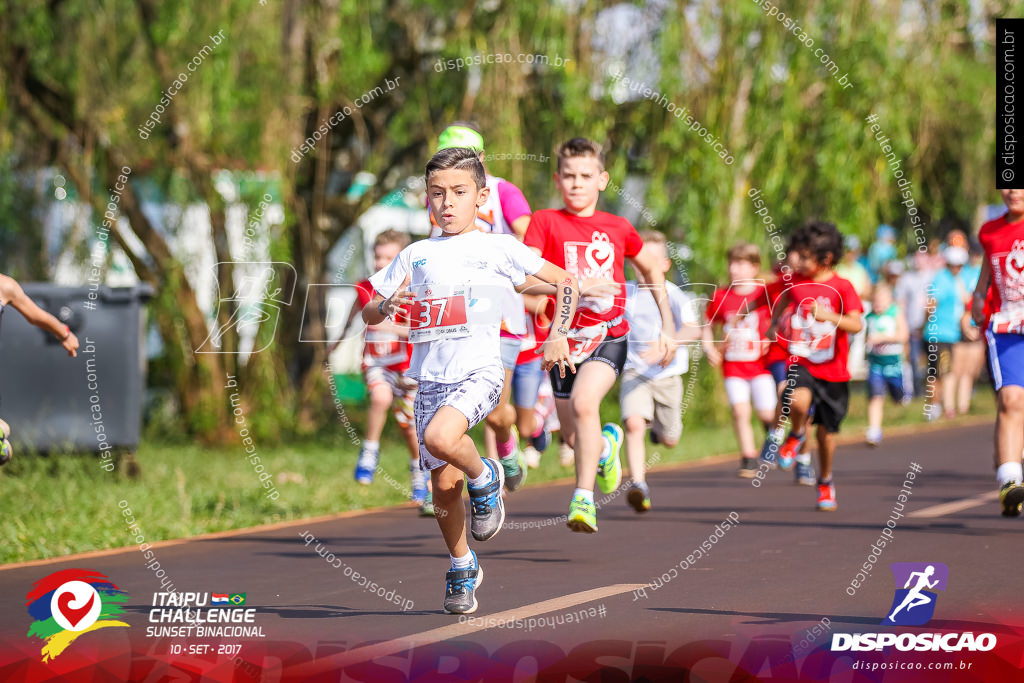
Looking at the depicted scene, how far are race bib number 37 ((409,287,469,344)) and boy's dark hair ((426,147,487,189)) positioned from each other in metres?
0.49

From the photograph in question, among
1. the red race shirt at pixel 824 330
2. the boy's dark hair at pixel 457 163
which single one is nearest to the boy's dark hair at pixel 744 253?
the red race shirt at pixel 824 330

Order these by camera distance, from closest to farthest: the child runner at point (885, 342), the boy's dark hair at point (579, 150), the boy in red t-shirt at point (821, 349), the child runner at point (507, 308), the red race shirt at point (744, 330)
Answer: the boy's dark hair at point (579, 150), the child runner at point (507, 308), the boy in red t-shirt at point (821, 349), the red race shirt at point (744, 330), the child runner at point (885, 342)

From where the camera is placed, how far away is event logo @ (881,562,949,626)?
5.61 meters

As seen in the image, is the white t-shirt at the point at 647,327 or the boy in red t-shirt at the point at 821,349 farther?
the boy in red t-shirt at the point at 821,349

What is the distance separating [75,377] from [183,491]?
1.76 meters

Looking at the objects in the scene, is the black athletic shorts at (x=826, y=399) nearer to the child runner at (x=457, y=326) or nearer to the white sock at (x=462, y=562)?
the child runner at (x=457, y=326)

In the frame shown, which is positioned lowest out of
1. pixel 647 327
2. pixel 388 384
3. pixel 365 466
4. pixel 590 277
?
pixel 365 466

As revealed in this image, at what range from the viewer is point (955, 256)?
17.1m

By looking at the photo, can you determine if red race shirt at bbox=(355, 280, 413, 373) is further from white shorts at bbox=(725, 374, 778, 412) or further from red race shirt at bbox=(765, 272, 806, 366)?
white shorts at bbox=(725, 374, 778, 412)

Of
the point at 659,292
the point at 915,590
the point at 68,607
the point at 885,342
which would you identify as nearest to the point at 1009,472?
the point at 915,590

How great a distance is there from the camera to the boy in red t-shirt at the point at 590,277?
706cm

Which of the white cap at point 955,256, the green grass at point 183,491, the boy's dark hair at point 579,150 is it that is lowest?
the green grass at point 183,491

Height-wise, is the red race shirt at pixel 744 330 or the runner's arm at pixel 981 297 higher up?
the runner's arm at pixel 981 297

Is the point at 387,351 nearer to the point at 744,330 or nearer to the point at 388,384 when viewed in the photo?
the point at 388,384
